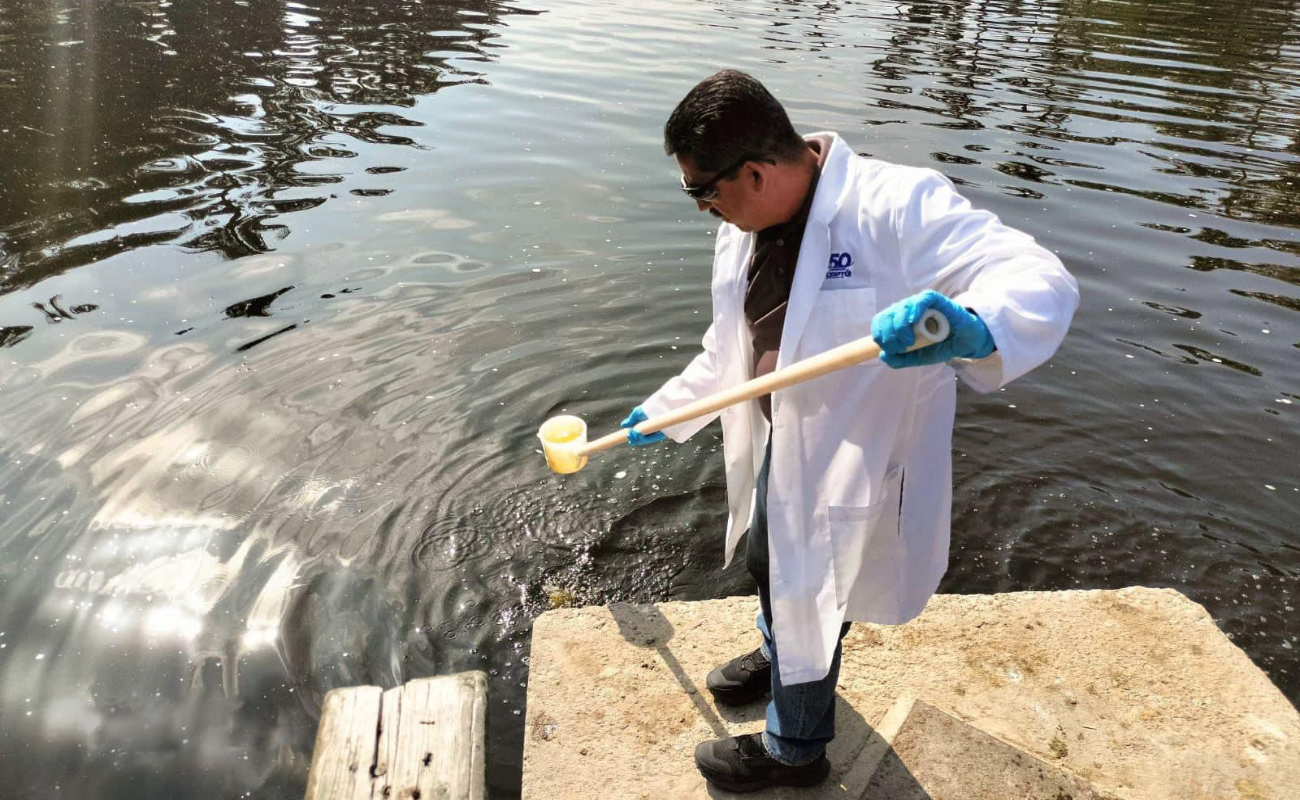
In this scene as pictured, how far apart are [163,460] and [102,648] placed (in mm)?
1516

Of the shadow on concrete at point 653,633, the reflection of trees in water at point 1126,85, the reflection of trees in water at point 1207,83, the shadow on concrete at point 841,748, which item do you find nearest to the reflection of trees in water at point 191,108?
the shadow on concrete at point 653,633

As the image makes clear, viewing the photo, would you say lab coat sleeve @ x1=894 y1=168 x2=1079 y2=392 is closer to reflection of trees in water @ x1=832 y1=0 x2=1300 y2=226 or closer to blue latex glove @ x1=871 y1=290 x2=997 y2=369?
blue latex glove @ x1=871 y1=290 x2=997 y2=369

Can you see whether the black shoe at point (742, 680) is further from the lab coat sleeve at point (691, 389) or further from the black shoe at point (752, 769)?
the lab coat sleeve at point (691, 389)

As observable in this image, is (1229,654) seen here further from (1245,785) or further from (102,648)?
(102,648)

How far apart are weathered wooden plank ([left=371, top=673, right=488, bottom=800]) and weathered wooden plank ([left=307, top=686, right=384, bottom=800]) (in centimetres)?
4

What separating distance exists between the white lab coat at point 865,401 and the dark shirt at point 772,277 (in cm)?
5

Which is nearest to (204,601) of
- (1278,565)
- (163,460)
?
(163,460)

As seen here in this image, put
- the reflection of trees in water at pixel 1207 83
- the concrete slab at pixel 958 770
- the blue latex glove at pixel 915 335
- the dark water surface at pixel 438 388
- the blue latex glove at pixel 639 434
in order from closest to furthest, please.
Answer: the blue latex glove at pixel 915 335
the concrete slab at pixel 958 770
the blue latex glove at pixel 639 434
the dark water surface at pixel 438 388
the reflection of trees in water at pixel 1207 83

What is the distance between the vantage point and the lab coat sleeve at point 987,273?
7.23 feet

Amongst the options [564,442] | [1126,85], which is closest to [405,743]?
[564,442]

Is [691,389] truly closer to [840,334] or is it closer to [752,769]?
[840,334]

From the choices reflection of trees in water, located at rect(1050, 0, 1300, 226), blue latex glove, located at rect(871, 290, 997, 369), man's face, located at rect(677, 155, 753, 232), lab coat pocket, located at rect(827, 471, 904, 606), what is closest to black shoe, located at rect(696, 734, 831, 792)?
lab coat pocket, located at rect(827, 471, 904, 606)

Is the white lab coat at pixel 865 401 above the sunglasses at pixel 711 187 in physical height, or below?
below

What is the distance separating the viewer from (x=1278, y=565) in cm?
483
